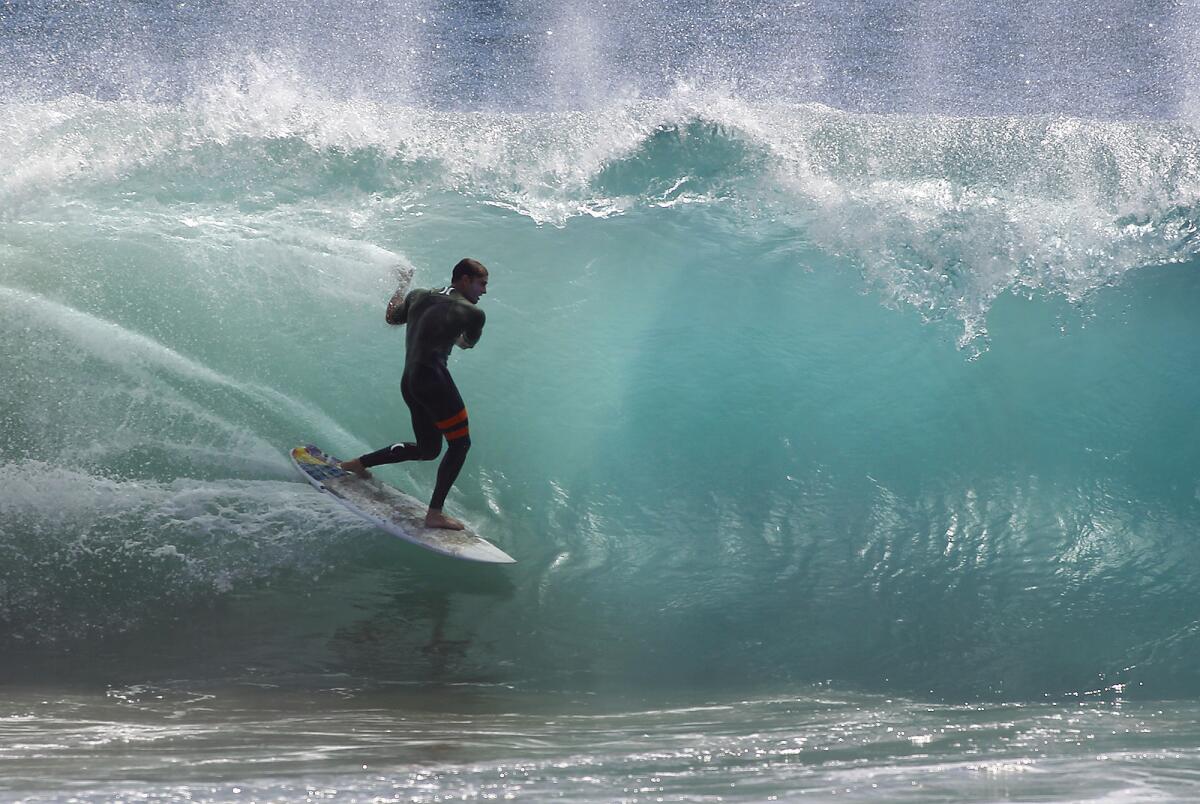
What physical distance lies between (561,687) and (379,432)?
222 cm

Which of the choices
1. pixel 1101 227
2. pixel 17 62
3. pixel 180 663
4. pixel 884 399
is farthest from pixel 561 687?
pixel 17 62

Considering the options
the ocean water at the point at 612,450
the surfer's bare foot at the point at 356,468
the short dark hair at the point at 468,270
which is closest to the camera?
the ocean water at the point at 612,450

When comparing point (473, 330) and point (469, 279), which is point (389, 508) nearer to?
point (473, 330)

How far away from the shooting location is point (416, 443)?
5.11 m

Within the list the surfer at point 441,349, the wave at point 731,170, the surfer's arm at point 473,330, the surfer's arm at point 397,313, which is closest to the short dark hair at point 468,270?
the surfer at point 441,349

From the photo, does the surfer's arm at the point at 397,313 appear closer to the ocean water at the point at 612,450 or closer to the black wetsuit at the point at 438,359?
the black wetsuit at the point at 438,359

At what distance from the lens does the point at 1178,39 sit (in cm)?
1325

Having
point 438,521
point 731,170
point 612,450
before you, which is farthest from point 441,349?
point 731,170

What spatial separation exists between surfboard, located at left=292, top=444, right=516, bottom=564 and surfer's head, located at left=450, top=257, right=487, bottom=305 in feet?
3.71

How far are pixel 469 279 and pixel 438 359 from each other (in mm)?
399

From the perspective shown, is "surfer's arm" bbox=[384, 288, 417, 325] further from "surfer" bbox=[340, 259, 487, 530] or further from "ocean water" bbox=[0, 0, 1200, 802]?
"ocean water" bbox=[0, 0, 1200, 802]

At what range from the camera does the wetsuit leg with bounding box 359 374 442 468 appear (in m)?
4.86

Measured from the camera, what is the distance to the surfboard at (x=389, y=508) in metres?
4.87

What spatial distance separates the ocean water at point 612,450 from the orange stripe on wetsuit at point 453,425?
2.23ft
